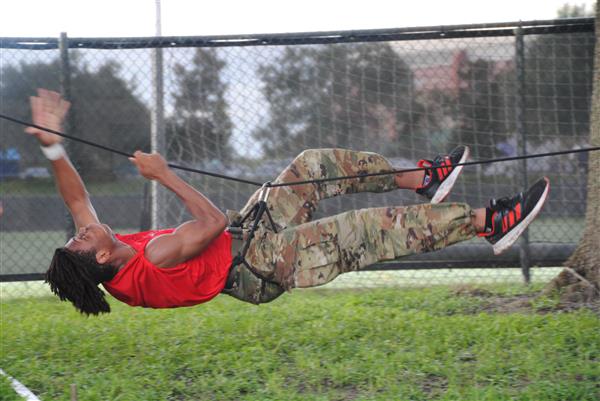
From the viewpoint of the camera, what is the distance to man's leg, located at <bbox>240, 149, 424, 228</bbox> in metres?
4.97

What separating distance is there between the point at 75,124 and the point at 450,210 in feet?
14.3

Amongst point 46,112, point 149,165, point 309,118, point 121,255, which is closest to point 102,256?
point 121,255

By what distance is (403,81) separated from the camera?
25.4 ft

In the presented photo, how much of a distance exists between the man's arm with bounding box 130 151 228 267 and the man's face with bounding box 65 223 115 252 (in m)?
0.24

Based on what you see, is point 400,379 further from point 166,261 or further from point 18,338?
point 18,338

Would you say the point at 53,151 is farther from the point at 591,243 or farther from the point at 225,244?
the point at 591,243

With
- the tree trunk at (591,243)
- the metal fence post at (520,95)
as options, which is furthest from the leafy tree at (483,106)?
the tree trunk at (591,243)

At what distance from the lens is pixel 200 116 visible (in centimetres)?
779

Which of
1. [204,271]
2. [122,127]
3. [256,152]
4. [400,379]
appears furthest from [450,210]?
[122,127]

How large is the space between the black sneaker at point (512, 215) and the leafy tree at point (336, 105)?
10.6ft

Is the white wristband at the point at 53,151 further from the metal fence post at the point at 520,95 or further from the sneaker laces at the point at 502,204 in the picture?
the metal fence post at the point at 520,95

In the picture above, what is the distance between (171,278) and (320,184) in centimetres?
114

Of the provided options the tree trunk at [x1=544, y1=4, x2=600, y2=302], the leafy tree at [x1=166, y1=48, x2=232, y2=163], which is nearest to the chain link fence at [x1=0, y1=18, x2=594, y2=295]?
the leafy tree at [x1=166, y1=48, x2=232, y2=163]

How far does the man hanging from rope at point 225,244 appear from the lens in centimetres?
436
